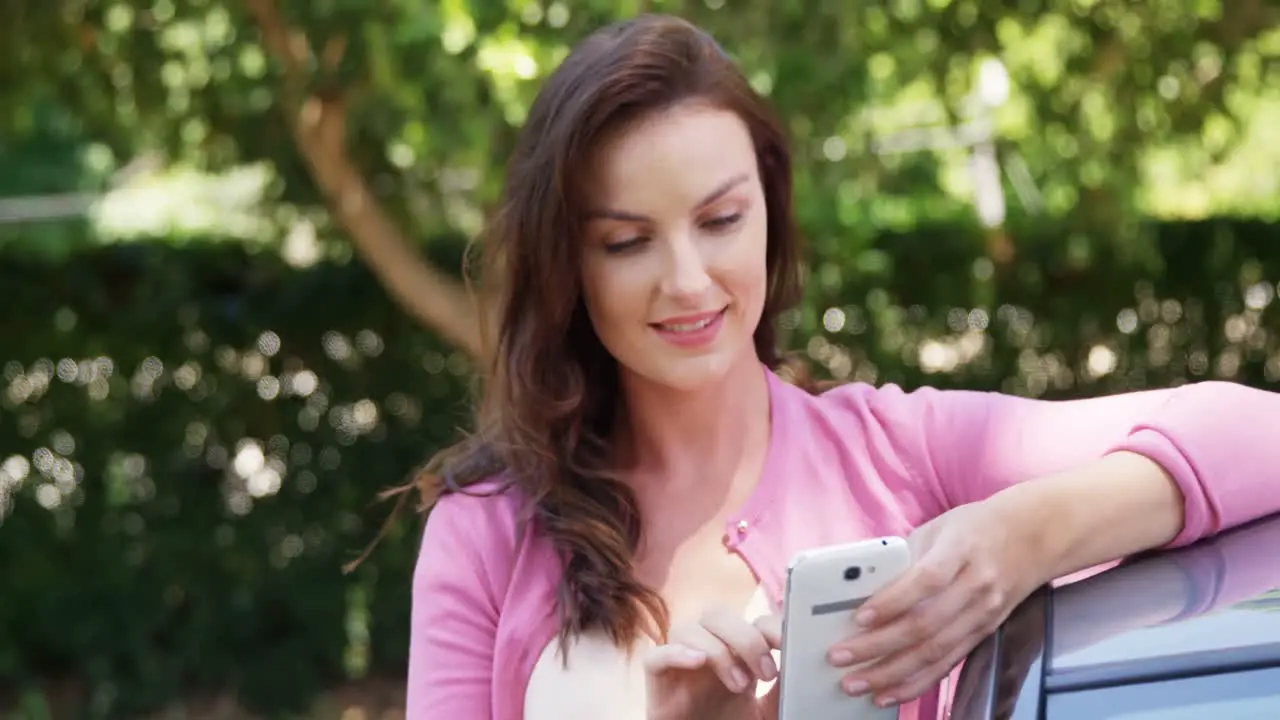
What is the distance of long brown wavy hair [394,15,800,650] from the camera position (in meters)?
1.81

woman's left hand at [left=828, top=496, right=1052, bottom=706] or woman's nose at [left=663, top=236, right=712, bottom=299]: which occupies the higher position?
woman's nose at [left=663, top=236, right=712, bottom=299]

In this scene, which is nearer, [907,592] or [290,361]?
[907,592]

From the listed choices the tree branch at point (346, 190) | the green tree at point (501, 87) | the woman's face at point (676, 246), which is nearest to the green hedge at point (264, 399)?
the green tree at point (501, 87)

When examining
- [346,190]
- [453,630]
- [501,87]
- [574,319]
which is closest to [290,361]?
[346,190]

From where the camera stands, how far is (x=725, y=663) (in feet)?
4.99

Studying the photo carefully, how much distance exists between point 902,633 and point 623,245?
23.4 inches

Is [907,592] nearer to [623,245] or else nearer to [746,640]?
[746,640]

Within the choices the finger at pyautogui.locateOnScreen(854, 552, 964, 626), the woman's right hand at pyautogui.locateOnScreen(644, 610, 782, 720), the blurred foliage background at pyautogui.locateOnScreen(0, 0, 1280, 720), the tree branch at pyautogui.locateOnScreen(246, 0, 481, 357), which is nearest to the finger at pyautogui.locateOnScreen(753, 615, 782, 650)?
the woman's right hand at pyautogui.locateOnScreen(644, 610, 782, 720)

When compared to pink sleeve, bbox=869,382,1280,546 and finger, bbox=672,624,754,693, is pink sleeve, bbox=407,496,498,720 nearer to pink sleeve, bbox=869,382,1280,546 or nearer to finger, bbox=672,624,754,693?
finger, bbox=672,624,754,693

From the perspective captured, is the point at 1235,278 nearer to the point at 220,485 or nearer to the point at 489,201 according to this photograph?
the point at 489,201

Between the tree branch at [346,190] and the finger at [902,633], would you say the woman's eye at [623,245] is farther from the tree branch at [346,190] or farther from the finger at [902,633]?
the tree branch at [346,190]

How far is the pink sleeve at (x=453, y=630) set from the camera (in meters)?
1.82

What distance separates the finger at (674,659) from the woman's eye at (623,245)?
0.50m

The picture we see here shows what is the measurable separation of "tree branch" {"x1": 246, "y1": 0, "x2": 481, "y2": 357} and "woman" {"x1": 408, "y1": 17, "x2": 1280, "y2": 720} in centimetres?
238
